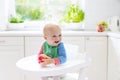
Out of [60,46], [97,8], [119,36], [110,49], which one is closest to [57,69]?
[60,46]

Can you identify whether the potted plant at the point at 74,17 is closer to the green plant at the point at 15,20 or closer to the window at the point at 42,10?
the window at the point at 42,10

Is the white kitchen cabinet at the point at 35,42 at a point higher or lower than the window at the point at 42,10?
lower

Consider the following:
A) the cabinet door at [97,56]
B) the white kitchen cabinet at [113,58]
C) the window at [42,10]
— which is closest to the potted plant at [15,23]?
the window at [42,10]

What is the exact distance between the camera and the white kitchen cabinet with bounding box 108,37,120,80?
9.24ft

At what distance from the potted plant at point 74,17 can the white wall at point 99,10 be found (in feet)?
0.34

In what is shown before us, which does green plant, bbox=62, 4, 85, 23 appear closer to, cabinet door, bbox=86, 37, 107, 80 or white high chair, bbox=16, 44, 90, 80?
cabinet door, bbox=86, 37, 107, 80

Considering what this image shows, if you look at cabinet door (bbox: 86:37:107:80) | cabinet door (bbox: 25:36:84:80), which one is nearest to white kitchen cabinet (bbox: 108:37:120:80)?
cabinet door (bbox: 86:37:107:80)

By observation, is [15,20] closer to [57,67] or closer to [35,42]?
[35,42]

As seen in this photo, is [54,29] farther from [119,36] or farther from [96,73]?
[96,73]

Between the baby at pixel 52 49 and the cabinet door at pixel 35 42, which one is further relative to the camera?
the cabinet door at pixel 35 42

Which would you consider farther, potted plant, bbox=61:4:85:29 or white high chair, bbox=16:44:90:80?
potted plant, bbox=61:4:85:29

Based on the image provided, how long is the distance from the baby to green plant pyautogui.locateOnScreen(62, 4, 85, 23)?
1.91m

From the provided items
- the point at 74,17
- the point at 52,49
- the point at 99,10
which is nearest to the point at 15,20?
the point at 74,17

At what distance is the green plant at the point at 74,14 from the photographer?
3.66 metres
